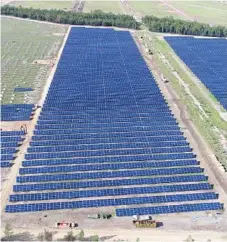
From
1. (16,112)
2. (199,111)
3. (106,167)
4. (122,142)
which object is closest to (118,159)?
(106,167)

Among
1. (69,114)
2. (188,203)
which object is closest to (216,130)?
(188,203)

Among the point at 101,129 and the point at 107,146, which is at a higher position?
the point at 101,129

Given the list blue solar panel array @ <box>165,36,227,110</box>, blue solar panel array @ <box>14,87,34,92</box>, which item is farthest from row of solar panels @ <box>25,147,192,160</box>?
blue solar panel array @ <box>14,87,34,92</box>

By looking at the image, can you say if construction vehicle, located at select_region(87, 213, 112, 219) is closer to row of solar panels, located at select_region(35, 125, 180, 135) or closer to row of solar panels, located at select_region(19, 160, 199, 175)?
row of solar panels, located at select_region(19, 160, 199, 175)

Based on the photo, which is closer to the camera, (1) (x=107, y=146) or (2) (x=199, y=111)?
(1) (x=107, y=146)

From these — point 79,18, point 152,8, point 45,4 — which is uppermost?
point 45,4

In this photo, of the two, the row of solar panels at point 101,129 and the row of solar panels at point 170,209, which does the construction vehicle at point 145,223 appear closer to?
the row of solar panels at point 170,209

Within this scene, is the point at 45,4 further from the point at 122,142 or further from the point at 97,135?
the point at 122,142
